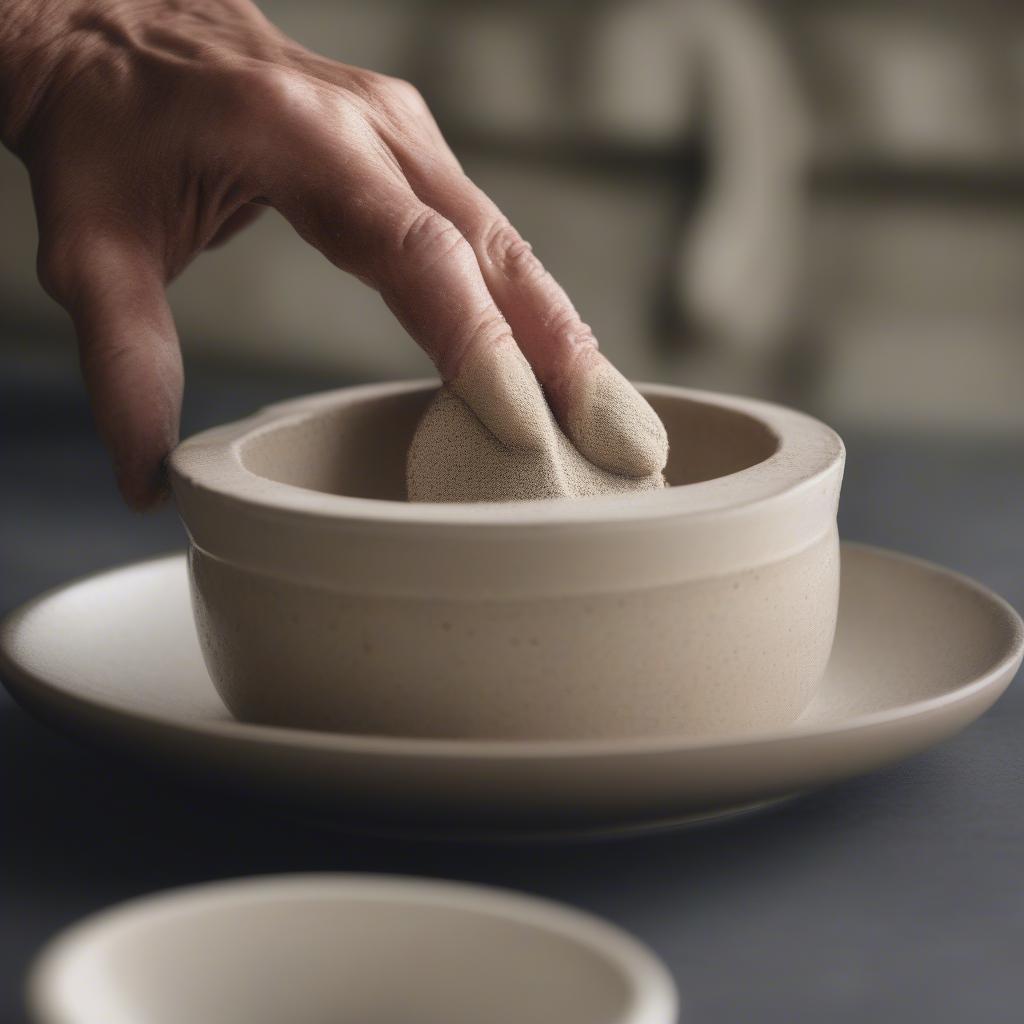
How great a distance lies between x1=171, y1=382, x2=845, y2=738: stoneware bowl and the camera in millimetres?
770

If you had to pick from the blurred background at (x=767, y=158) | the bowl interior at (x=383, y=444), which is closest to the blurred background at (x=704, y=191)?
the blurred background at (x=767, y=158)

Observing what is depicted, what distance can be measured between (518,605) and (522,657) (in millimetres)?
25

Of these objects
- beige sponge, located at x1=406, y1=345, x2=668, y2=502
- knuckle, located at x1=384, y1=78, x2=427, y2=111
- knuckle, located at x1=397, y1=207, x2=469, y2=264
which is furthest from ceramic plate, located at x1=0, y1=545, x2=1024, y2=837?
knuckle, located at x1=384, y1=78, x2=427, y2=111

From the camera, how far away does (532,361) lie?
100 cm

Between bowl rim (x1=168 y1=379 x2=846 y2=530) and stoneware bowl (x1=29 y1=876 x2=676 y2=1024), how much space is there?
21cm

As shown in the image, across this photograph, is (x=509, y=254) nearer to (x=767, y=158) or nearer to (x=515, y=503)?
(x=515, y=503)

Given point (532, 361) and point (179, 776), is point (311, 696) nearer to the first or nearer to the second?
point (179, 776)

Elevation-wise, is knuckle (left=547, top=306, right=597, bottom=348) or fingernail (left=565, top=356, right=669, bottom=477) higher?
knuckle (left=547, top=306, right=597, bottom=348)

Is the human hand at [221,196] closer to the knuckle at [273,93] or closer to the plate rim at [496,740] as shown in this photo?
the knuckle at [273,93]

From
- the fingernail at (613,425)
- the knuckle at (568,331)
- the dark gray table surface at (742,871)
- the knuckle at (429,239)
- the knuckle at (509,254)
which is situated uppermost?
the knuckle at (429,239)

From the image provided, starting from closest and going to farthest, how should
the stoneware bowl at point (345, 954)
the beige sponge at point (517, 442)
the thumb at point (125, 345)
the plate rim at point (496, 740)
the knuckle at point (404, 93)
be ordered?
the stoneware bowl at point (345, 954), the plate rim at point (496, 740), the beige sponge at point (517, 442), the thumb at point (125, 345), the knuckle at point (404, 93)

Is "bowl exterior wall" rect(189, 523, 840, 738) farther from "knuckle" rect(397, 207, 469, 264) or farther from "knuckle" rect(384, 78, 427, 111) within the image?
"knuckle" rect(384, 78, 427, 111)

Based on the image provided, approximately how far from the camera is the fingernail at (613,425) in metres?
0.93

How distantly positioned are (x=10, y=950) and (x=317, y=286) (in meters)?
1.76
